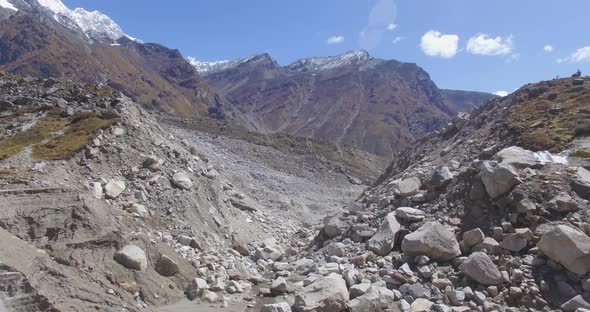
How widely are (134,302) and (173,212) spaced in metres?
7.58

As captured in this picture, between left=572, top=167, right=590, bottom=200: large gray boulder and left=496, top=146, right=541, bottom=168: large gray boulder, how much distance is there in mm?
1640

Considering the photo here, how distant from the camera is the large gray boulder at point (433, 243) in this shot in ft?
48.1

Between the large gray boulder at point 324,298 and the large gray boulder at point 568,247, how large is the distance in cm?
606

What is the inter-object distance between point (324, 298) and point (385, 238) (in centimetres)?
477

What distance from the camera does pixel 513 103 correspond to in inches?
1079

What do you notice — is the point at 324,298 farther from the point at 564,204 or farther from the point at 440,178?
the point at 440,178

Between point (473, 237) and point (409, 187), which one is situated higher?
point (409, 187)

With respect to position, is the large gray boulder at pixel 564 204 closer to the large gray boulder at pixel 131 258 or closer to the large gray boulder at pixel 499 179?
the large gray boulder at pixel 499 179

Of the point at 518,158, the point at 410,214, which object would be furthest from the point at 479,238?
the point at 518,158

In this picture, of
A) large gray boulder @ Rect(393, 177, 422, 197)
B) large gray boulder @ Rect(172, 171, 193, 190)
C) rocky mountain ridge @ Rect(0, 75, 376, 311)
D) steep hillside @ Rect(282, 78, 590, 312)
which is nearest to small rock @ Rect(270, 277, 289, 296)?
rocky mountain ridge @ Rect(0, 75, 376, 311)

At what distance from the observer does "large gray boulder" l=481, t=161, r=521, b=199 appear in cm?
1570

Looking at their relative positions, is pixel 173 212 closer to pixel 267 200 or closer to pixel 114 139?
pixel 114 139

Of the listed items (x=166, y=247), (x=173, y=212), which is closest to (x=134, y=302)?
(x=166, y=247)

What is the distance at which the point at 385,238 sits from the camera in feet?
53.9
